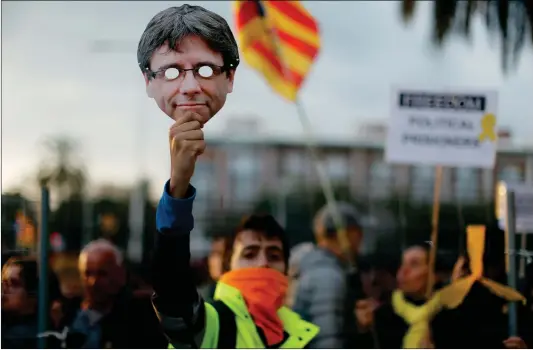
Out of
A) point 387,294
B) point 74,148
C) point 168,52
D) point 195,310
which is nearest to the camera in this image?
point 168,52

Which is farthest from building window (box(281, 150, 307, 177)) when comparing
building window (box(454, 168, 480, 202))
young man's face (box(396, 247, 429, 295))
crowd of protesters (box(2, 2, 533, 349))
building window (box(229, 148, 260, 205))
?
young man's face (box(396, 247, 429, 295))

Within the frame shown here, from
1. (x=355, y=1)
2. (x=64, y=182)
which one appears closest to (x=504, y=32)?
(x=355, y=1)

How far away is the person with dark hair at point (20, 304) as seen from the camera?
259cm

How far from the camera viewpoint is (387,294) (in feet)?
13.1

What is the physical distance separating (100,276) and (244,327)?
1151mm

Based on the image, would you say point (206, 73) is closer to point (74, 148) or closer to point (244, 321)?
point (244, 321)

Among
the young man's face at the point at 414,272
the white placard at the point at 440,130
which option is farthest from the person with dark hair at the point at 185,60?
the young man's face at the point at 414,272

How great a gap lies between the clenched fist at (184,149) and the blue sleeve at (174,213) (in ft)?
0.05

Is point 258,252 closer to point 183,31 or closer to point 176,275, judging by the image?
point 176,275

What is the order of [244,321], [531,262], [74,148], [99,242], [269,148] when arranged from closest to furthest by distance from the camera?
1. [244,321]
2. [531,262]
3. [99,242]
4. [74,148]
5. [269,148]

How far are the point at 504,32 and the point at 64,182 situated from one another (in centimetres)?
269

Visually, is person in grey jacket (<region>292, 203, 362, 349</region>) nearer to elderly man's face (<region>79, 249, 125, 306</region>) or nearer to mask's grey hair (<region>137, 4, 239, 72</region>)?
elderly man's face (<region>79, 249, 125, 306</region>)

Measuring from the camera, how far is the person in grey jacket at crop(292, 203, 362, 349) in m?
3.17

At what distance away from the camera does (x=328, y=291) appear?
3.45 metres
